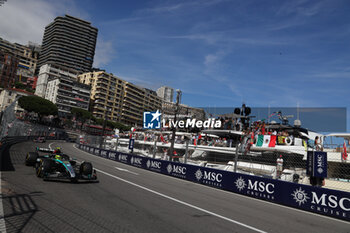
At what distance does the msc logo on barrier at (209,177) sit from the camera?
12338 mm

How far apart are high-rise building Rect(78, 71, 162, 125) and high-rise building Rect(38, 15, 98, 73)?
1188 inches

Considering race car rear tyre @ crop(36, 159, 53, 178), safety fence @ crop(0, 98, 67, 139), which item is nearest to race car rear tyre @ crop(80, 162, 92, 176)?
race car rear tyre @ crop(36, 159, 53, 178)

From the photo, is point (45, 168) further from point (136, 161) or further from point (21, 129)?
point (21, 129)

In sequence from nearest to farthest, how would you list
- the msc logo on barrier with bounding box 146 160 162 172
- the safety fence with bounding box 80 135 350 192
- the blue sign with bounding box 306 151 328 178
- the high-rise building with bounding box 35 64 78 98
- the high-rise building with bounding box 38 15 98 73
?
the blue sign with bounding box 306 151 328 178
the safety fence with bounding box 80 135 350 192
the msc logo on barrier with bounding box 146 160 162 172
the high-rise building with bounding box 35 64 78 98
the high-rise building with bounding box 38 15 98 73

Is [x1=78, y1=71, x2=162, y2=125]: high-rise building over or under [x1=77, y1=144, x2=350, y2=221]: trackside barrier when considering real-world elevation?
over

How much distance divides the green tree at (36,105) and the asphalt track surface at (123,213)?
82007 millimetres

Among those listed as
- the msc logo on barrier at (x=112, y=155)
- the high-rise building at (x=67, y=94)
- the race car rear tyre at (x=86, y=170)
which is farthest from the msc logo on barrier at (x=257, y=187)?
the high-rise building at (x=67, y=94)

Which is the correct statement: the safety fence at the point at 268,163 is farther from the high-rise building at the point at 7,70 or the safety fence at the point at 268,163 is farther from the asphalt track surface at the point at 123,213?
the high-rise building at the point at 7,70

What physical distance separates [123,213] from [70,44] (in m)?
160

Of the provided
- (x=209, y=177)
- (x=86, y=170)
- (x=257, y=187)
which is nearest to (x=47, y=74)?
(x=209, y=177)

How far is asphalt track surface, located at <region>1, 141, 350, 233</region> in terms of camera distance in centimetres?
477

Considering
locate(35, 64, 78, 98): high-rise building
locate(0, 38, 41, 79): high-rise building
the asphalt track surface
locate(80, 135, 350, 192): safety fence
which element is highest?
locate(0, 38, 41, 79): high-rise building

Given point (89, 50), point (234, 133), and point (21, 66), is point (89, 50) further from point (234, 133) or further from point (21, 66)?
point (234, 133)

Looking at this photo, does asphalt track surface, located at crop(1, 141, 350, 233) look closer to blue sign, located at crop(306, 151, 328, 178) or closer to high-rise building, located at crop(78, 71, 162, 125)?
blue sign, located at crop(306, 151, 328, 178)
